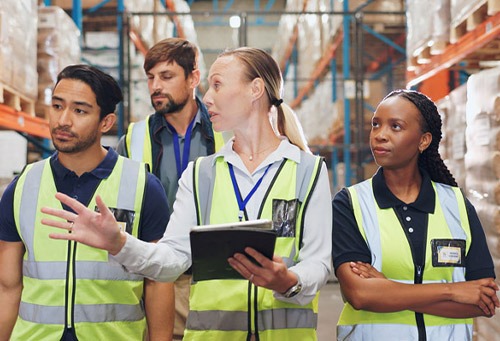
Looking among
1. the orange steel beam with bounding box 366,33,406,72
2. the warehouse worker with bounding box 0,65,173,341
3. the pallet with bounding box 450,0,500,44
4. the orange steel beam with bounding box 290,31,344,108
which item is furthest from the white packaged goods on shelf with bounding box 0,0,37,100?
the orange steel beam with bounding box 366,33,406,72

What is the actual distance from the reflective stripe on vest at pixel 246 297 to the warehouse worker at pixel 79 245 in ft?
0.99

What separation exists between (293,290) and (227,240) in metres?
0.28

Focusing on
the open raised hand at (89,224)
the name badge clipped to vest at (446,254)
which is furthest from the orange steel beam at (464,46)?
the open raised hand at (89,224)

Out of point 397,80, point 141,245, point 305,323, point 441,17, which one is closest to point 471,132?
point 441,17

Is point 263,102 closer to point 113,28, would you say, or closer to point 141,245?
point 141,245

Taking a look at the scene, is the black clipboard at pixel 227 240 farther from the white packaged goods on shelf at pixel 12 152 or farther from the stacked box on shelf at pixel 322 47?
the stacked box on shelf at pixel 322 47

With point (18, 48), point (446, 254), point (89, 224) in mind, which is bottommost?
point (446, 254)

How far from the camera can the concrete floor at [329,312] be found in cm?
527

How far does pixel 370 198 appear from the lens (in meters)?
2.19

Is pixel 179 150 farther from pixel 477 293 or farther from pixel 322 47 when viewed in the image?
pixel 322 47

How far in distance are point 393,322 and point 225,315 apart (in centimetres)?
57

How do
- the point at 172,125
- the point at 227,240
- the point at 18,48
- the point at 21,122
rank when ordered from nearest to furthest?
the point at 227,240
the point at 172,125
the point at 18,48
the point at 21,122

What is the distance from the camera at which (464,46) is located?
16.2 ft

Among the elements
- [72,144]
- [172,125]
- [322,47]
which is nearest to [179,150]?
[172,125]
